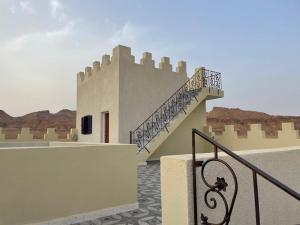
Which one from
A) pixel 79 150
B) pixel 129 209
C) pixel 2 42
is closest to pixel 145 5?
pixel 79 150

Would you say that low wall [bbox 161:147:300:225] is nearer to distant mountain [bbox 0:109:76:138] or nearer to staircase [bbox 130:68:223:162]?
staircase [bbox 130:68:223:162]

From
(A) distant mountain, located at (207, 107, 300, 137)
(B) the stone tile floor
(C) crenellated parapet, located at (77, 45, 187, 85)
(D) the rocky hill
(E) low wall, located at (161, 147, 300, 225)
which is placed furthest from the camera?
(D) the rocky hill

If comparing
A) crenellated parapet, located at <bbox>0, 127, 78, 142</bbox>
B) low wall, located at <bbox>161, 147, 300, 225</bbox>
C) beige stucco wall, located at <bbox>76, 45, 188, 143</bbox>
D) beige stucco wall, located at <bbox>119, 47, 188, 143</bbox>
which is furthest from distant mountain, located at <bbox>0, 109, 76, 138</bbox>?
low wall, located at <bbox>161, 147, 300, 225</bbox>

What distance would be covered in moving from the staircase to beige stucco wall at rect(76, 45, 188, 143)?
1.47 ft

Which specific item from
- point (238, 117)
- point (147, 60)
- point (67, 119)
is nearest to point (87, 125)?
point (147, 60)

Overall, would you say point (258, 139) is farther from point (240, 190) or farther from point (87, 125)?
point (240, 190)

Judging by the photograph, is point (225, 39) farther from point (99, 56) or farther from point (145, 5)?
point (99, 56)

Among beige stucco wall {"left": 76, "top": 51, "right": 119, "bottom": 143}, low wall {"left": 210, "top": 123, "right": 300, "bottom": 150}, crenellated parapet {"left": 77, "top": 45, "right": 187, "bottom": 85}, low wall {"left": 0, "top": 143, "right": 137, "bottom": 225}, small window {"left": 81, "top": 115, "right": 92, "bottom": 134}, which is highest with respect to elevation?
crenellated parapet {"left": 77, "top": 45, "right": 187, "bottom": 85}

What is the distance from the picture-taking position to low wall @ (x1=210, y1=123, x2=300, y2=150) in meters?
10.7

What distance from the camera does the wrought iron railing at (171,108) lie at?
38.4 feet

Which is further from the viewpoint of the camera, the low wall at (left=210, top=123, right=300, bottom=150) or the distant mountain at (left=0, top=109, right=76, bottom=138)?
the distant mountain at (left=0, top=109, right=76, bottom=138)

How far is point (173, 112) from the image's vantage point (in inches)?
499

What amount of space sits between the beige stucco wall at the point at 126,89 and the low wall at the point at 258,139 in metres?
4.32

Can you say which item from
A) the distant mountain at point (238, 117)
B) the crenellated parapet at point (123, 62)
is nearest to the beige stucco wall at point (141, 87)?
the crenellated parapet at point (123, 62)
